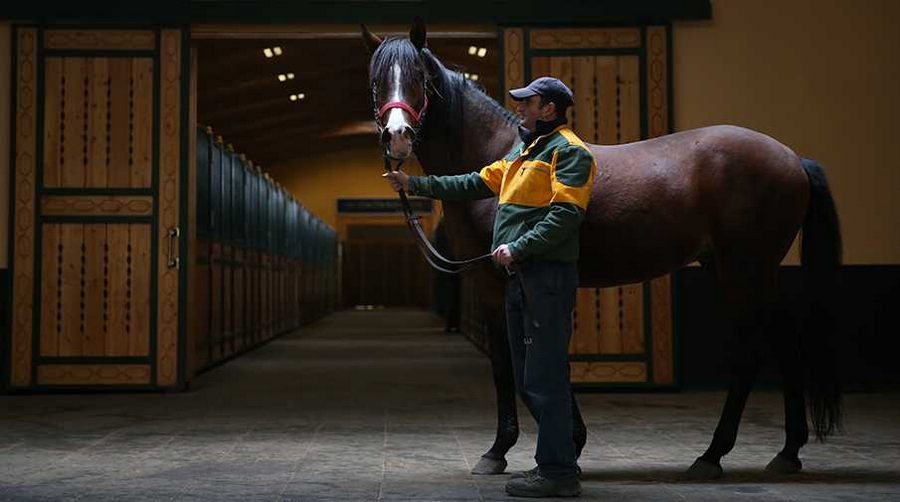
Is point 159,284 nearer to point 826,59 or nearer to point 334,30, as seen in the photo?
point 334,30

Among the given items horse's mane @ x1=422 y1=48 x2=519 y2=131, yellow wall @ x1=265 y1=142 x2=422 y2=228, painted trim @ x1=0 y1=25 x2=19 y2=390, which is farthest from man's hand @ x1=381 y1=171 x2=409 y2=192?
yellow wall @ x1=265 y1=142 x2=422 y2=228

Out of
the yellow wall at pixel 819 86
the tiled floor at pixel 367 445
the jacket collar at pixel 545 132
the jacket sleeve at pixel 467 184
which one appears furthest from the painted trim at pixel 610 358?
the jacket collar at pixel 545 132

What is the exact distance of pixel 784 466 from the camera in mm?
3854

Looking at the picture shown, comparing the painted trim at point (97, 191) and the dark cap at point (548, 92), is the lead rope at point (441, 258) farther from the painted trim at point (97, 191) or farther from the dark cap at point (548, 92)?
the painted trim at point (97, 191)

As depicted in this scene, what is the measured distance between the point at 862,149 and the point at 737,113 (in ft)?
3.20

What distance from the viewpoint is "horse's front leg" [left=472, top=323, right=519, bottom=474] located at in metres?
3.85

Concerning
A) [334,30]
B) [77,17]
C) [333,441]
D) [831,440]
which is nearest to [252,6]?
[334,30]

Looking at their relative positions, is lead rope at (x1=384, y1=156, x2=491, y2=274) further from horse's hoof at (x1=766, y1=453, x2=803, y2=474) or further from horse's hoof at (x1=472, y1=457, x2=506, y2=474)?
horse's hoof at (x1=766, y1=453, x2=803, y2=474)

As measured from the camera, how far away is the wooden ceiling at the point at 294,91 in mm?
14371

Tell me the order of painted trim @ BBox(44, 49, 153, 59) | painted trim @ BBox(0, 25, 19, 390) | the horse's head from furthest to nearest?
A: painted trim @ BBox(44, 49, 153, 59)
painted trim @ BBox(0, 25, 19, 390)
the horse's head

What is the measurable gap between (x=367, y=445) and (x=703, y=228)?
1937 mm

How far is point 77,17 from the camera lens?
7020 mm

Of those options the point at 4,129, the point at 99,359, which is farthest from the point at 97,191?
the point at 99,359

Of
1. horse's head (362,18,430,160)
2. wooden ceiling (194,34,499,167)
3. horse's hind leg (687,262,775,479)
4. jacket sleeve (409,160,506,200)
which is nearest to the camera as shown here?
horse's head (362,18,430,160)
